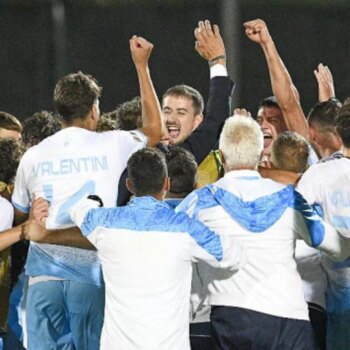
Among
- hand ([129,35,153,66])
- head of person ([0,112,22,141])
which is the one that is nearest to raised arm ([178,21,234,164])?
hand ([129,35,153,66])

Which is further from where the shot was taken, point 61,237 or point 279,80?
point 279,80

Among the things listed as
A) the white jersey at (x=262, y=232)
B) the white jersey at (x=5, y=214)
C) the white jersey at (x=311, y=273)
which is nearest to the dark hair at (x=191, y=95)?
the white jersey at (x=311, y=273)

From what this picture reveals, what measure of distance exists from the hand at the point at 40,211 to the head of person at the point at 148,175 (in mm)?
599

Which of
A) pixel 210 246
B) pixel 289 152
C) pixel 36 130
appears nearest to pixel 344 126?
pixel 289 152

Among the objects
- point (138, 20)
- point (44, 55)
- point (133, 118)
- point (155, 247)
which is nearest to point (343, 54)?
point (138, 20)

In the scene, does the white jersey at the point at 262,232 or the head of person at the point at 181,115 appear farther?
the head of person at the point at 181,115

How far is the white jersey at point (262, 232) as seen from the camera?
5555 mm

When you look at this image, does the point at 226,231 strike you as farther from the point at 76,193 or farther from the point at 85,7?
the point at 85,7

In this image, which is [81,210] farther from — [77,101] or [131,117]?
[131,117]

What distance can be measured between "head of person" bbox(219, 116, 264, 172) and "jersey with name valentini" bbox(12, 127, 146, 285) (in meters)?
0.70

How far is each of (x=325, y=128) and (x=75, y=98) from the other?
54.2 inches

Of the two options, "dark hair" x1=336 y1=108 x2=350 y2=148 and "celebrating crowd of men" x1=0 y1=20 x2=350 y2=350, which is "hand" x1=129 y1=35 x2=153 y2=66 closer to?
"celebrating crowd of men" x1=0 y1=20 x2=350 y2=350

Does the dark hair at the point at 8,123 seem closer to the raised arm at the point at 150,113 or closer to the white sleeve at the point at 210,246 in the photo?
the raised arm at the point at 150,113

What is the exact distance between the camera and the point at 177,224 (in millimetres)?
5395
